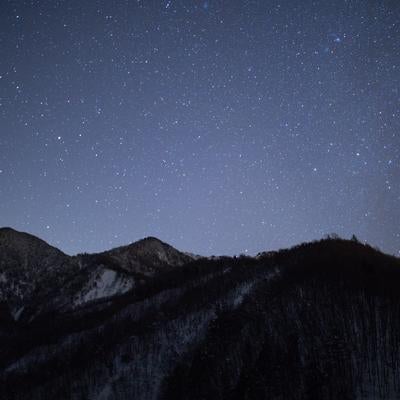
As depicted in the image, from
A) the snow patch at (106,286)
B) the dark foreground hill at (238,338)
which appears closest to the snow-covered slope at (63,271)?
the snow patch at (106,286)

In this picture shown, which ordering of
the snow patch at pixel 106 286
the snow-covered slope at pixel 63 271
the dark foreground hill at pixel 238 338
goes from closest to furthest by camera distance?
the dark foreground hill at pixel 238 338, the snow patch at pixel 106 286, the snow-covered slope at pixel 63 271

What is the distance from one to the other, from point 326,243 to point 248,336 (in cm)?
1888

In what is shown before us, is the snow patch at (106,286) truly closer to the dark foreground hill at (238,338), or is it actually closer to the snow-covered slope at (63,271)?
the snow-covered slope at (63,271)

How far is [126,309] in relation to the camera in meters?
55.4

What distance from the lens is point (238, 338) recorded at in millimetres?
37469

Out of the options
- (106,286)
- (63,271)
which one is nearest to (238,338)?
(106,286)

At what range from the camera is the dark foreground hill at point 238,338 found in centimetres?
3120

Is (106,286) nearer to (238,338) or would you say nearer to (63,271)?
(63,271)

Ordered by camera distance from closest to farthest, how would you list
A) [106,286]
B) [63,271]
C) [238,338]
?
[238,338] → [106,286] → [63,271]

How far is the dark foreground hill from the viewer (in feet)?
102

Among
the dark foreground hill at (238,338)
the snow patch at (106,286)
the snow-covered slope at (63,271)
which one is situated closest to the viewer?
the dark foreground hill at (238,338)

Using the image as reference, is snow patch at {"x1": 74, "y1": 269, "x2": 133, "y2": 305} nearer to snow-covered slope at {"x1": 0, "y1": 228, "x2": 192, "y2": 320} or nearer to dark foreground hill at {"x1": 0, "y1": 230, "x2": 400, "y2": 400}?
snow-covered slope at {"x1": 0, "y1": 228, "x2": 192, "y2": 320}

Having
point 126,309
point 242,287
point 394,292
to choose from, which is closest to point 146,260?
point 126,309

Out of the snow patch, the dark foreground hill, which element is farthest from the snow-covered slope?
the dark foreground hill
